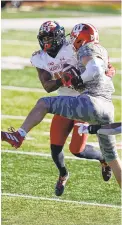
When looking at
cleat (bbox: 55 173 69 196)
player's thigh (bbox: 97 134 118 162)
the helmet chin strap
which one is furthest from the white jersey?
cleat (bbox: 55 173 69 196)

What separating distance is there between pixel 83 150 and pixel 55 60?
1.09 meters

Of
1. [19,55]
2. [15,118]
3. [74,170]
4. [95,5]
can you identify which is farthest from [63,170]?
[95,5]

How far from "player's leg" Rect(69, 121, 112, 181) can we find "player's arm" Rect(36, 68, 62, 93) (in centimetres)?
67

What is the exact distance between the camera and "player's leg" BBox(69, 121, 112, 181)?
8.89 metres

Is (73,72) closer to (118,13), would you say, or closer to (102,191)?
(102,191)

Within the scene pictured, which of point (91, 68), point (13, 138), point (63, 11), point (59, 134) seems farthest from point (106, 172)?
point (63, 11)

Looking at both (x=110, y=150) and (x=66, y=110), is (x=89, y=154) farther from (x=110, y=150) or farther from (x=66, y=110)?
(x=66, y=110)

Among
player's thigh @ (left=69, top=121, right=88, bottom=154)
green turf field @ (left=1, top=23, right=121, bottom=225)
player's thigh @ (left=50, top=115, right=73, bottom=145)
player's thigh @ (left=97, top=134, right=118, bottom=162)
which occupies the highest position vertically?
player's thigh @ (left=97, top=134, right=118, bottom=162)

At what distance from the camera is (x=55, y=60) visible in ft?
28.2

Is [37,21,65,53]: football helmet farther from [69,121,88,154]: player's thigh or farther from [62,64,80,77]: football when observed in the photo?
[69,121,88,154]: player's thigh

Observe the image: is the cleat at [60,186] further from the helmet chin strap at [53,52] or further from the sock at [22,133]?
the sock at [22,133]

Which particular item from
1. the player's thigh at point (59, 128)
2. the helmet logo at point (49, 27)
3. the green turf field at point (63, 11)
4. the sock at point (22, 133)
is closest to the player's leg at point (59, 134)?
the player's thigh at point (59, 128)

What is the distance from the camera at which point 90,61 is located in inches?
302

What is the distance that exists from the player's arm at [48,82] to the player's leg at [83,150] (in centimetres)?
67
